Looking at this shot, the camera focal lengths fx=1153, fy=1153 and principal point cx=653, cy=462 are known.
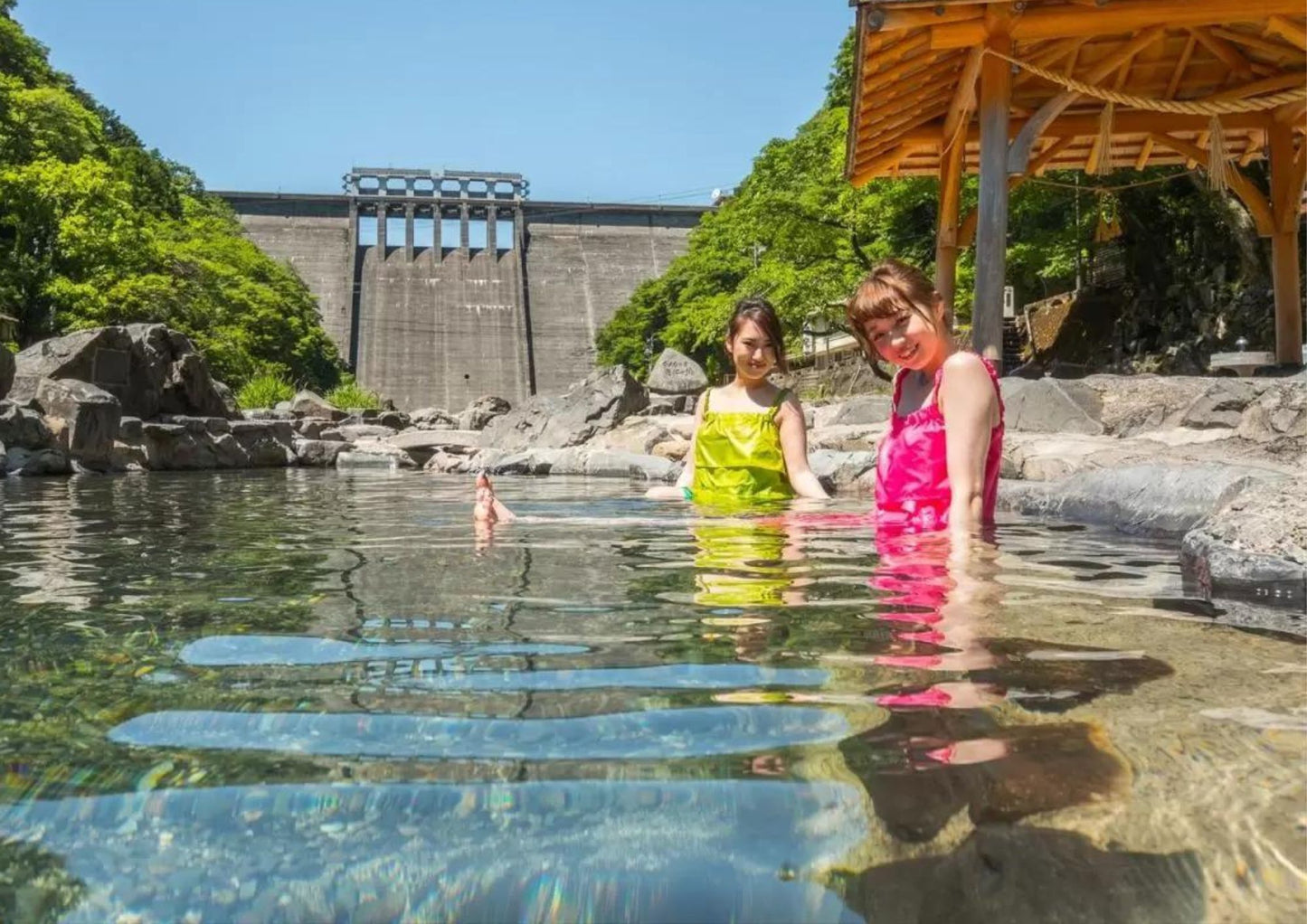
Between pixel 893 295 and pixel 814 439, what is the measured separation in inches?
300

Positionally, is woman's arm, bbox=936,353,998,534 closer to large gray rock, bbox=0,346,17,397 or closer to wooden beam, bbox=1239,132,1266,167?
wooden beam, bbox=1239,132,1266,167

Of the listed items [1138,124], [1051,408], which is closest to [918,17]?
[1051,408]

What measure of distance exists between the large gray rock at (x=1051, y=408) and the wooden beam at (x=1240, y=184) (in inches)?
117

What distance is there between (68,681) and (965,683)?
4.65ft

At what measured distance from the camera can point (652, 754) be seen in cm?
145

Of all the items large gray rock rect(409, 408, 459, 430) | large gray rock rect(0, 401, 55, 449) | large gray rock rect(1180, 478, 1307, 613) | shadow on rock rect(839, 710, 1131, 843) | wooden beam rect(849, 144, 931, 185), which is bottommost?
shadow on rock rect(839, 710, 1131, 843)

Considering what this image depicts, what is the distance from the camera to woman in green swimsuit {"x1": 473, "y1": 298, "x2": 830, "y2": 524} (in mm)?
4695

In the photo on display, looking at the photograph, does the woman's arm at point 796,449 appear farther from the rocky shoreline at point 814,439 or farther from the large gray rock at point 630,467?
the large gray rock at point 630,467

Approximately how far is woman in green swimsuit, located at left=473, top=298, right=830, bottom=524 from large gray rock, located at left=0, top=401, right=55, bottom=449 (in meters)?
8.01

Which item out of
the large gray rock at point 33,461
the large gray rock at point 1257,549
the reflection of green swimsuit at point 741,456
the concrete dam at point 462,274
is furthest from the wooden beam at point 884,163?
the concrete dam at point 462,274

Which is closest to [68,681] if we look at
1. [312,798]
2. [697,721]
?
[312,798]

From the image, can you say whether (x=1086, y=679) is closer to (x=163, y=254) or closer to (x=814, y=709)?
(x=814, y=709)

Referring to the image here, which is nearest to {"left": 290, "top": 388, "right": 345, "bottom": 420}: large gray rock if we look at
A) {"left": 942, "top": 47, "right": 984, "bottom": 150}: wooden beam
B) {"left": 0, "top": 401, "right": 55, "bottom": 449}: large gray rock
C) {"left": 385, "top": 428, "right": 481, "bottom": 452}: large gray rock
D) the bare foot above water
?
{"left": 385, "top": 428, "right": 481, "bottom": 452}: large gray rock

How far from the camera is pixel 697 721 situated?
5.22 feet
